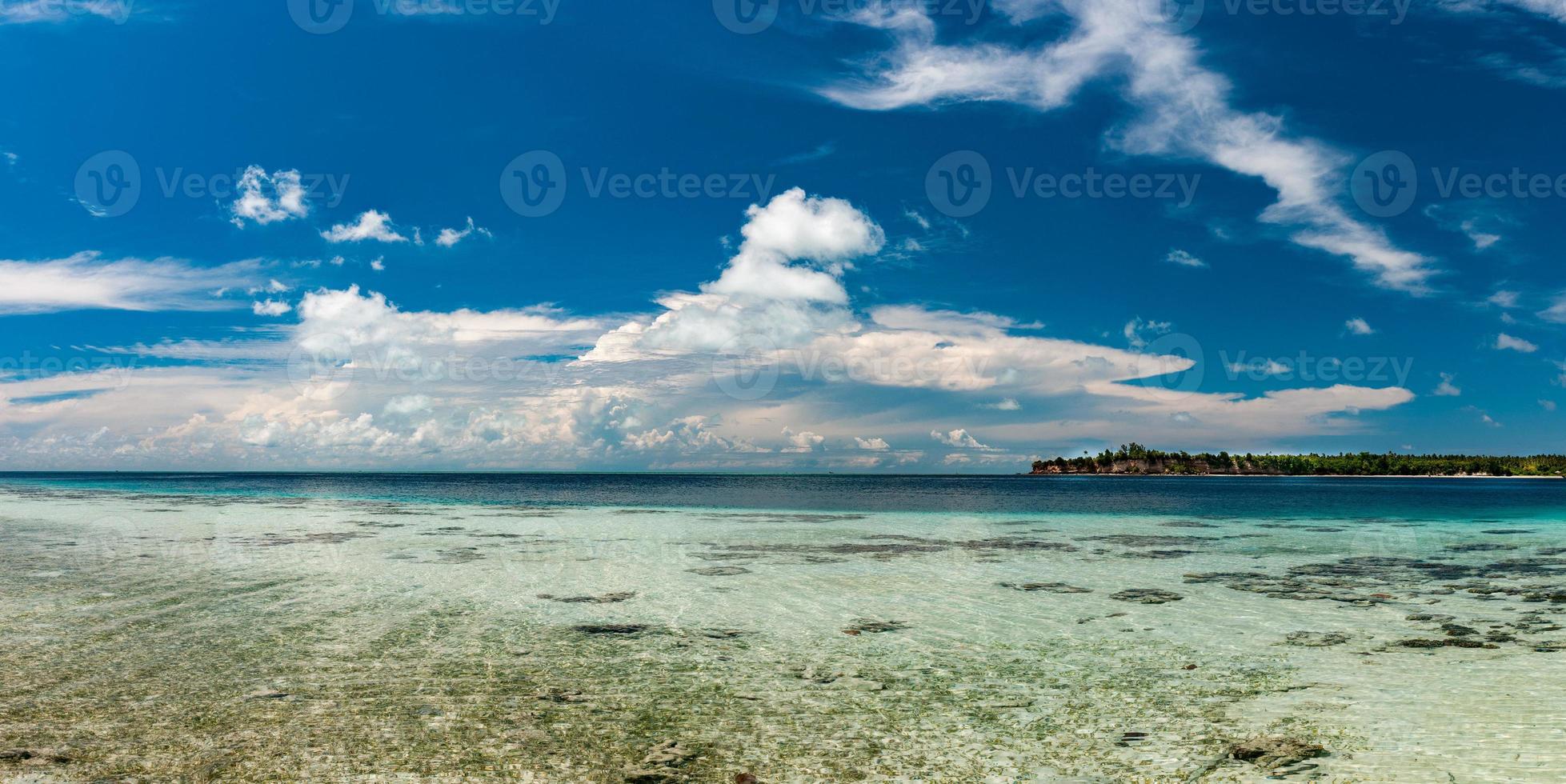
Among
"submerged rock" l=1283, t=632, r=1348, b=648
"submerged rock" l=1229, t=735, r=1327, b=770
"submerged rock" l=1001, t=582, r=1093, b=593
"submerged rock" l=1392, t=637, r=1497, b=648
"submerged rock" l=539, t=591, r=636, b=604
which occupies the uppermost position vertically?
"submerged rock" l=1229, t=735, r=1327, b=770

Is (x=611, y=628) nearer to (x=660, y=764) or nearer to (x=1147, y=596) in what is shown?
(x=660, y=764)

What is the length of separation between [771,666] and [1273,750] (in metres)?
6.13

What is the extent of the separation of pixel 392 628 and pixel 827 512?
43096mm

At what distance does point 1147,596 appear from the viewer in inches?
717

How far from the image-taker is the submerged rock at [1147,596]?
57.8ft

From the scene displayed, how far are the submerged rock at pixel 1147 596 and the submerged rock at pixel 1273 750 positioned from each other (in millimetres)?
9265

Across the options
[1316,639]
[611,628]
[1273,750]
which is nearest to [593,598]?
[611,628]

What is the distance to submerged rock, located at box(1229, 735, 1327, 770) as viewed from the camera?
7828 millimetres

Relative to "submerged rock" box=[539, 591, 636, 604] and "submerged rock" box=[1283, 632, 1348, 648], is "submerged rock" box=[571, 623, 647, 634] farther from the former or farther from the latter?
"submerged rock" box=[1283, 632, 1348, 648]

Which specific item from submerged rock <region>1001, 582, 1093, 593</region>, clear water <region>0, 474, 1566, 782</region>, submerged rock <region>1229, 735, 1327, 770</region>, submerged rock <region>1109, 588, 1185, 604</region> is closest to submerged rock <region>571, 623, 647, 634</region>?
clear water <region>0, 474, 1566, 782</region>

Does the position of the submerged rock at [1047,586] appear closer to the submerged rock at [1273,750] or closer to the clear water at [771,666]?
the clear water at [771,666]

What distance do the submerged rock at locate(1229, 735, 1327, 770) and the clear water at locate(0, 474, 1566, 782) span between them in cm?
10

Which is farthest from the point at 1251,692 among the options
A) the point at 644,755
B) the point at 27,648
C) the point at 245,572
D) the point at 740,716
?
the point at 245,572

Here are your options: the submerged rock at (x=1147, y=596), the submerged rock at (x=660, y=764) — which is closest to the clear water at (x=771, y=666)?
the submerged rock at (x=660, y=764)
